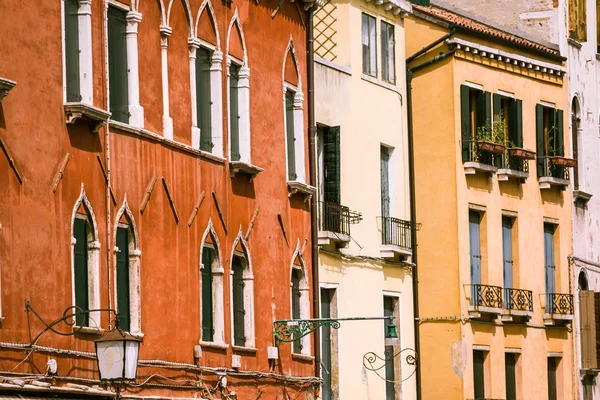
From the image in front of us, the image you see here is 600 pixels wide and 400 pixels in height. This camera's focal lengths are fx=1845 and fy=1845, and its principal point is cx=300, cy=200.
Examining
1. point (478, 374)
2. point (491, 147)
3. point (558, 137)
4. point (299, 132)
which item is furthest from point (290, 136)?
point (558, 137)

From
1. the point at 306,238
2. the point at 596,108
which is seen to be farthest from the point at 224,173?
the point at 596,108

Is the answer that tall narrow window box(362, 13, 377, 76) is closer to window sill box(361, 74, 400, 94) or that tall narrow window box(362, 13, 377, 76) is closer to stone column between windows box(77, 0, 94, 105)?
window sill box(361, 74, 400, 94)

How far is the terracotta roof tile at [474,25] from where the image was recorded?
40.6 meters

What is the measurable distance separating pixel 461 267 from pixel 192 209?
13.4 metres

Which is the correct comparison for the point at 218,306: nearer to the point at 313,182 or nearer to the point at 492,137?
the point at 313,182

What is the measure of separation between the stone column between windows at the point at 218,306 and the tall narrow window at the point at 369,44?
32.0ft

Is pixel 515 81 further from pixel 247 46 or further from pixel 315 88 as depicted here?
pixel 247 46

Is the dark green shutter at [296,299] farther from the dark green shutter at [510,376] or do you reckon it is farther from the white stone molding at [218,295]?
the dark green shutter at [510,376]

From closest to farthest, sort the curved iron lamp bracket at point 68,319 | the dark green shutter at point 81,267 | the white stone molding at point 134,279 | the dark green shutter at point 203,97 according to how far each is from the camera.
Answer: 1. the curved iron lamp bracket at point 68,319
2. the dark green shutter at point 81,267
3. the white stone molding at point 134,279
4. the dark green shutter at point 203,97

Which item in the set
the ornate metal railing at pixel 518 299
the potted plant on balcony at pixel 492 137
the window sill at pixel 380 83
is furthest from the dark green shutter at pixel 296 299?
the ornate metal railing at pixel 518 299

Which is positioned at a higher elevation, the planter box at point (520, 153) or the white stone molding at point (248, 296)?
the planter box at point (520, 153)

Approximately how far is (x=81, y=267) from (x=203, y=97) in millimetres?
5732

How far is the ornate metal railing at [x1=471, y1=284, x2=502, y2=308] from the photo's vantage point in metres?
40.1

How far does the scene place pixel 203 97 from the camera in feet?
93.0
